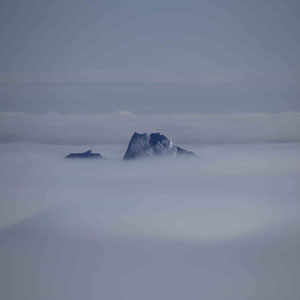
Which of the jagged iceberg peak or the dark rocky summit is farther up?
the jagged iceberg peak

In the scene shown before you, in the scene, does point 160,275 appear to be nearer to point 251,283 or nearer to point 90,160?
point 251,283

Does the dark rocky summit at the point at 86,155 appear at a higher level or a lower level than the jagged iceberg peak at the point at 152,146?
lower

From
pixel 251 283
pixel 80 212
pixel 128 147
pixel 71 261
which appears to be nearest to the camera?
pixel 251 283

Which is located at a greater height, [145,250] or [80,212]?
[80,212]

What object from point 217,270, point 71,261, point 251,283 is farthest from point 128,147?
point 251,283

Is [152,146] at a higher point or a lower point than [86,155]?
higher

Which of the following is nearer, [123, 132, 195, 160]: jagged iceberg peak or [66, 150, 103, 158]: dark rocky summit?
[66, 150, 103, 158]: dark rocky summit

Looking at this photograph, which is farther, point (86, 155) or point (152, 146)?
point (152, 146)

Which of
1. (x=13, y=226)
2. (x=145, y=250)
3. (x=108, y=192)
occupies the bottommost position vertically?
(x=145, y=250)
